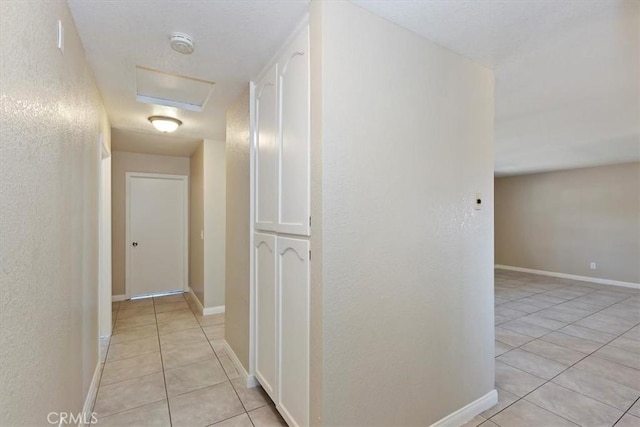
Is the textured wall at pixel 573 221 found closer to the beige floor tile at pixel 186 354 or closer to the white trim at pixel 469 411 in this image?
the white trim at pixel 469 411

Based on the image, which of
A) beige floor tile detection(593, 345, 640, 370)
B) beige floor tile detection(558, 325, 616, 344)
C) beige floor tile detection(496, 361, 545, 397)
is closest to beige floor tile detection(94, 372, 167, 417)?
beige floor tile detection(496, 361, 545, 397)

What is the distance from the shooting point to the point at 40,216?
3.50ft

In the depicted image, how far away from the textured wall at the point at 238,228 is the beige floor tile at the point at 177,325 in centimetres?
93

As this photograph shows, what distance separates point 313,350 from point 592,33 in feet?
7.57

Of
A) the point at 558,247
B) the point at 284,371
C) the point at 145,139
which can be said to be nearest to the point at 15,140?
the point at 284,371

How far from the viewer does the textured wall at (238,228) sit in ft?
7.70

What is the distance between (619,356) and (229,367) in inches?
141

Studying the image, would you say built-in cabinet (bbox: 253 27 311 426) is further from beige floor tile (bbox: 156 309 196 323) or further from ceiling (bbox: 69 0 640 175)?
beige floor tile (bbox: 156 309 196 323)

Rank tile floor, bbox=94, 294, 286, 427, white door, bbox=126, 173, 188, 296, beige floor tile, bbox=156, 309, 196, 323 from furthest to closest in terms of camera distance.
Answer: white door, bbox=126, 173, 188, 296
beige floor tile, bbox=156, 309, 196, 323
tile floor, bbox=94, 294, 286, 427

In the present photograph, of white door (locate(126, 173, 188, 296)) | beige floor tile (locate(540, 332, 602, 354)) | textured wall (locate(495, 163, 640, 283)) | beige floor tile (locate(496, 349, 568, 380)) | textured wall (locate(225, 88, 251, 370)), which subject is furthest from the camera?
textured wall (locate(495, 163, 640, 283))

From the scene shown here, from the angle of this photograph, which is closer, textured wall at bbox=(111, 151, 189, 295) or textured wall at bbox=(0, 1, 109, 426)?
textured wall at bbox=(0, 1, 109, 426)

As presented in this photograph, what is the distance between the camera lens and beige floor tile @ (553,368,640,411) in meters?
2.12

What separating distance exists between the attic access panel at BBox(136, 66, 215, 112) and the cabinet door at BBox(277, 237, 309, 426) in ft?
5.02

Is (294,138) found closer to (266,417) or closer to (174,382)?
(266,417)
